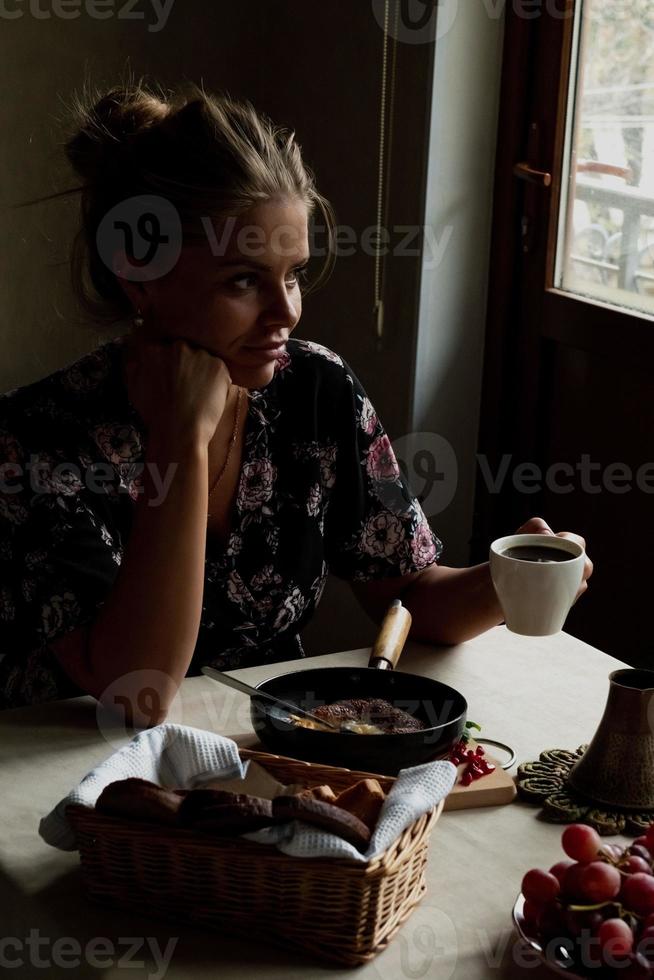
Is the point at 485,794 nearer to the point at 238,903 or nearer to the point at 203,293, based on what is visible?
the point at 238,903

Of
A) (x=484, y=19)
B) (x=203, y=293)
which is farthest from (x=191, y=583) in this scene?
(x=484, y=19)

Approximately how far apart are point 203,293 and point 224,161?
16cm

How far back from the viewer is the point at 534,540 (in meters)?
1.32

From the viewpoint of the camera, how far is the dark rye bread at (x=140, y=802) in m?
0.88

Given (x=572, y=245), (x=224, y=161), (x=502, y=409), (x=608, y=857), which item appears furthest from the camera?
(x=502, y=409)

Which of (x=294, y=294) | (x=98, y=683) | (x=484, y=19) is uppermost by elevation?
(x=484, y=19)

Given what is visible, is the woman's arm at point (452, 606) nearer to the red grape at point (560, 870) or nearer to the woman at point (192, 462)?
the woman at point (192, 462)

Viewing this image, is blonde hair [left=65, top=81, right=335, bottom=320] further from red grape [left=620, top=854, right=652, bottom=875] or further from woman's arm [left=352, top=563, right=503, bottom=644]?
red grape [left=620, top=854, right=652, bottom=875]

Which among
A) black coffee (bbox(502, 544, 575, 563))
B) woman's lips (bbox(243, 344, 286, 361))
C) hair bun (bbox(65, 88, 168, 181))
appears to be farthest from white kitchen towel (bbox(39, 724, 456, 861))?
hair bun (bbox(65, 88, 168, 181))

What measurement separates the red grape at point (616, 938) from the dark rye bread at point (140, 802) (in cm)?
31

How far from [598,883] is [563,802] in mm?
272

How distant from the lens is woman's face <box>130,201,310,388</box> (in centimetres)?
146

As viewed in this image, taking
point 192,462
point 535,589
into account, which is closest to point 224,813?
point 535,589

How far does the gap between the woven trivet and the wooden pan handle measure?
0.22 m
